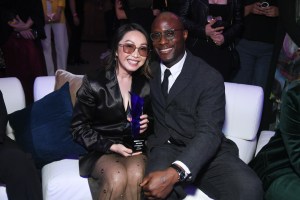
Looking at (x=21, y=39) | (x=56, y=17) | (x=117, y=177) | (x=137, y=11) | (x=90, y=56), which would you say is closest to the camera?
(x=117, y=177)

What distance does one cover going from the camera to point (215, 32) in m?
3.32

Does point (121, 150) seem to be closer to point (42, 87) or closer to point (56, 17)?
point (42, 87)

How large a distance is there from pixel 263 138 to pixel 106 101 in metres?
1.12

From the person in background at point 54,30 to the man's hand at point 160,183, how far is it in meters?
3.47

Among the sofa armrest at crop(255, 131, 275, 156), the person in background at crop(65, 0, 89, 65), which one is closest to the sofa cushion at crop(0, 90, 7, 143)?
A: the sofa armrest at crop(255, 131, 275, 156)

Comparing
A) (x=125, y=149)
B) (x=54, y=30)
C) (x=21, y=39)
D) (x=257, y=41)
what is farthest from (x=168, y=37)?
(x=54, y=30)

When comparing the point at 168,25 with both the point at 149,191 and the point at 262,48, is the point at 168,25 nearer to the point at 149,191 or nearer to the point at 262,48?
the point at 149,191

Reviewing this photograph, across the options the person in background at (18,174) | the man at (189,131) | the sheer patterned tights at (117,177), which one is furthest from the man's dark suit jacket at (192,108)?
the person in background at (18,174)

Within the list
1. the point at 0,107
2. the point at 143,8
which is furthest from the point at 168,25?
the point at 143,8

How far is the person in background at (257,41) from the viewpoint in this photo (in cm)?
371

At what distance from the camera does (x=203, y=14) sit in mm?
3332

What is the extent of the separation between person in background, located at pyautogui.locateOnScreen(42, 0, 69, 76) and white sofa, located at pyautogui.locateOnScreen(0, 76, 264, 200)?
7.33 feet

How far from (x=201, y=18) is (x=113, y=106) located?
4.13ft

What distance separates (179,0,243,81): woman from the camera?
332cm
